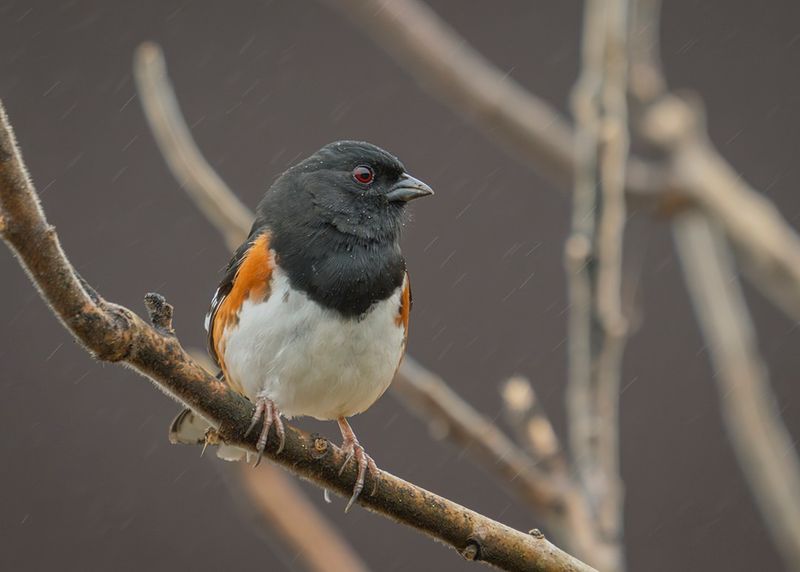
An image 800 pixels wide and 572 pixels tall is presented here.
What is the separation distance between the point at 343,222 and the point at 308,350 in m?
0.35

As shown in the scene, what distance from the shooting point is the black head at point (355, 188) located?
8.36 feet

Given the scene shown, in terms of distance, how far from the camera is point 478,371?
12.9 feet

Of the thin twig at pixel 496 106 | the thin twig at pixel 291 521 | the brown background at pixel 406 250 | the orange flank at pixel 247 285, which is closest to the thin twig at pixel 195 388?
the thin twig at pixel 291 521

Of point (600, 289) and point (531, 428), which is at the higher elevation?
point (600, 289)

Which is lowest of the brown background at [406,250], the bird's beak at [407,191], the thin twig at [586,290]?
the brown background at [406,250]

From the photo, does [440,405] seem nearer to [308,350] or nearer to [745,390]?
[308,350]

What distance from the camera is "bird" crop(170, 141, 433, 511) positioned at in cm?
233

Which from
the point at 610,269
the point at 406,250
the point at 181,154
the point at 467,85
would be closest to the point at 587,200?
the point at 610,269

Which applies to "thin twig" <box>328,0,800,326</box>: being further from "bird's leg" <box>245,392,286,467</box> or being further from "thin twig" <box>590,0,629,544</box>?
"bird's leg" <box>245,392,286,467</box>

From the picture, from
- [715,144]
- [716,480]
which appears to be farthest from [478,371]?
[715,144]

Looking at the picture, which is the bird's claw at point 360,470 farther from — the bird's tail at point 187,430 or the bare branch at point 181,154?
the bare branch at point 181,154

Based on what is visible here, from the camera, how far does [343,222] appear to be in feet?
8.30

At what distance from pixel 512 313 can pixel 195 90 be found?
5.09ft

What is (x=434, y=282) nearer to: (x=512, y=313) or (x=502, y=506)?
(x=512, y=313)
